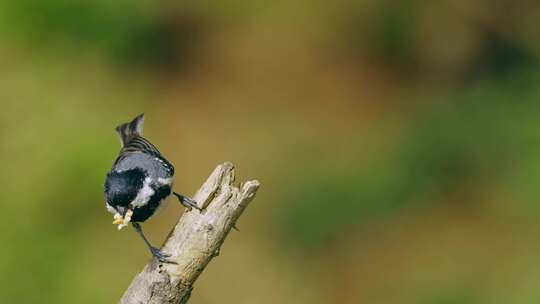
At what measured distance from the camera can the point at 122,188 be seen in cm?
294

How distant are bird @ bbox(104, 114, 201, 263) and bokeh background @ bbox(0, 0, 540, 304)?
6.71 ft

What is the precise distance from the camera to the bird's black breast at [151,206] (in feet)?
9.82

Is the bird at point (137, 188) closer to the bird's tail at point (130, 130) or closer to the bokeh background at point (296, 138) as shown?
the bird's tail at point (130, 130)

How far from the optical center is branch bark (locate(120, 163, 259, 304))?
2.46 m

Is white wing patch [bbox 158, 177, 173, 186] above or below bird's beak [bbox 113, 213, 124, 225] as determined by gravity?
above

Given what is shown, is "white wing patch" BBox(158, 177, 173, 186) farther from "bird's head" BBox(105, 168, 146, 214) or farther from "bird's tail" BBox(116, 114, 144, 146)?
"bird's tail" BBox(116, 114, 144, 146)

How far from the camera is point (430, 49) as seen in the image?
6254 mm

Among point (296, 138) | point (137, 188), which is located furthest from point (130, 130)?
point (296, 138)

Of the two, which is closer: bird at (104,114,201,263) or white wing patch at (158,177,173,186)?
bird at (104,114,201,263)

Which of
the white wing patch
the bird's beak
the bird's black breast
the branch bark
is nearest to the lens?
the branch bark

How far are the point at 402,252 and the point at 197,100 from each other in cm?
176

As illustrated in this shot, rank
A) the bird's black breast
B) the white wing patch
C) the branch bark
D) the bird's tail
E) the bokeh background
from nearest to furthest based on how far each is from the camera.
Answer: the branch bark < the bird's black breast < the white wing patch < the bird's tail < the bokeh background

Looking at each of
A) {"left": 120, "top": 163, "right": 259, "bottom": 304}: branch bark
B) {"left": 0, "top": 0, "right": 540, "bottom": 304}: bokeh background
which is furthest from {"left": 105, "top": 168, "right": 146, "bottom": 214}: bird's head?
{"left": 0, "top": 0, "right": 540, "bottom": 304}: bokeh background

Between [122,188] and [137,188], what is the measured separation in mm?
59
